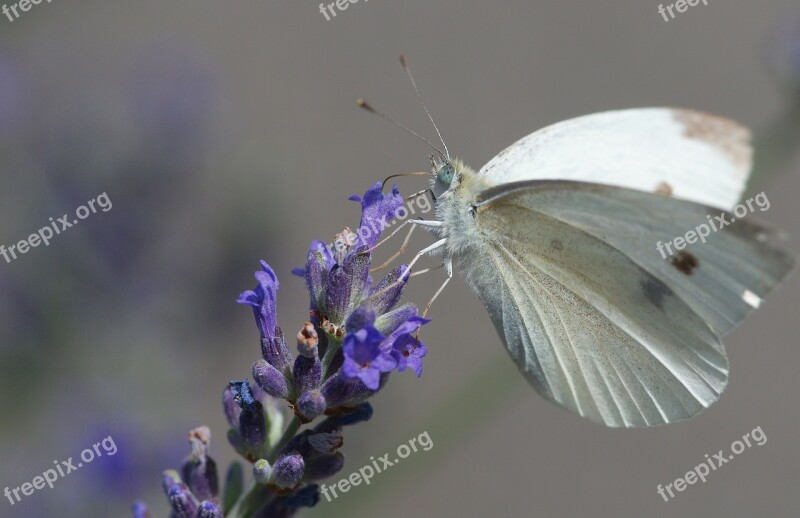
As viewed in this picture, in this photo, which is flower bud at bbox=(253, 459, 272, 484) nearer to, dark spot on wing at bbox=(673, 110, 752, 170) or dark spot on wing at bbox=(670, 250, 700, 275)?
dark spot on wing at bbox=(670, 250, 700, 275)

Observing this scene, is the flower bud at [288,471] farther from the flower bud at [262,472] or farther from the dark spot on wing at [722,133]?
the dark spot on wing at [722,133]

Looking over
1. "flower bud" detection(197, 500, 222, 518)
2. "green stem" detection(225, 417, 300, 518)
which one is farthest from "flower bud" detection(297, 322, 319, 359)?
"flower bud" detection(197, 500, 222, 518)

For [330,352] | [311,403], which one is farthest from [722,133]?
[311,403]

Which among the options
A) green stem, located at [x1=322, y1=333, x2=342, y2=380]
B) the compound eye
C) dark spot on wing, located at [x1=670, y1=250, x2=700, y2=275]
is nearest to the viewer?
green stem, located at [x1=322, y1=333, x2=342, y2=380]

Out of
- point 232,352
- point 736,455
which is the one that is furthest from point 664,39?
point 232,352

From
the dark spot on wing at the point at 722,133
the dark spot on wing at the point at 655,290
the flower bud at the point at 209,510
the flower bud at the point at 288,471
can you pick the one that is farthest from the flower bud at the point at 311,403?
the dark spot on wing at the point at 722,133

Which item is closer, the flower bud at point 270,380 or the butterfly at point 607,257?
the flower bud at point 270,380

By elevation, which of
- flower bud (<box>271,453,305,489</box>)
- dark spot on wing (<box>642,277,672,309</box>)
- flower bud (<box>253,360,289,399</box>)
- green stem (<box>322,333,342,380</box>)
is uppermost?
green stem (<box>322,333,342,380</box>)
